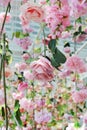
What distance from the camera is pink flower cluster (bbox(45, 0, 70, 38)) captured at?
3.58ft

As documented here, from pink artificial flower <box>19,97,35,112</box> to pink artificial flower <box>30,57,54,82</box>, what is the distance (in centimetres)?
83

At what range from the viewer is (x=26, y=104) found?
193 centimetres

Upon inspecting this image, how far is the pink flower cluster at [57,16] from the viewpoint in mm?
1092

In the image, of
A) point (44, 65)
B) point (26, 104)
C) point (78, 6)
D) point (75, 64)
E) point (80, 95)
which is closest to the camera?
point (78, 6)

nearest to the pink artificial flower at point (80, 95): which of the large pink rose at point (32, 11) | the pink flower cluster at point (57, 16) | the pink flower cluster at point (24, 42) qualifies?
the pink flower cluster at point (24, 42)

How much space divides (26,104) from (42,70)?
3.04ft

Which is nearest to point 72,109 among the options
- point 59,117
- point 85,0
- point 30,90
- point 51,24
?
point 59,117

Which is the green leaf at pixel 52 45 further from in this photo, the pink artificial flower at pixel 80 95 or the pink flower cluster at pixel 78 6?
the pink artificial flower at pixel 80 95

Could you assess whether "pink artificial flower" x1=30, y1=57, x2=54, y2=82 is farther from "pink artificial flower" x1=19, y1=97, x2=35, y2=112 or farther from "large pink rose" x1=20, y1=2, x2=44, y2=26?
"pink artificial flower" x1=19, y1=97, x2=35, y2=112

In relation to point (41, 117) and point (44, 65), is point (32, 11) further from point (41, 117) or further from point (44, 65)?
point (41, 117)

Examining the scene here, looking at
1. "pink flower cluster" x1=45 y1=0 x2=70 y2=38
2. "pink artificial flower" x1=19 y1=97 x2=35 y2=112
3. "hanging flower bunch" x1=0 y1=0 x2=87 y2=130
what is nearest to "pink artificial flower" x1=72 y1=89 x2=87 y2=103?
"hanging flower bunch" x1=0 y1=0 x2=87 y2=130

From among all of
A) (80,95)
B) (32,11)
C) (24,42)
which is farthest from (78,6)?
(24,42)

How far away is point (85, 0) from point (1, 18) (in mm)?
450

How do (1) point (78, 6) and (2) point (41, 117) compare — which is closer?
(1) point (78, 6)
